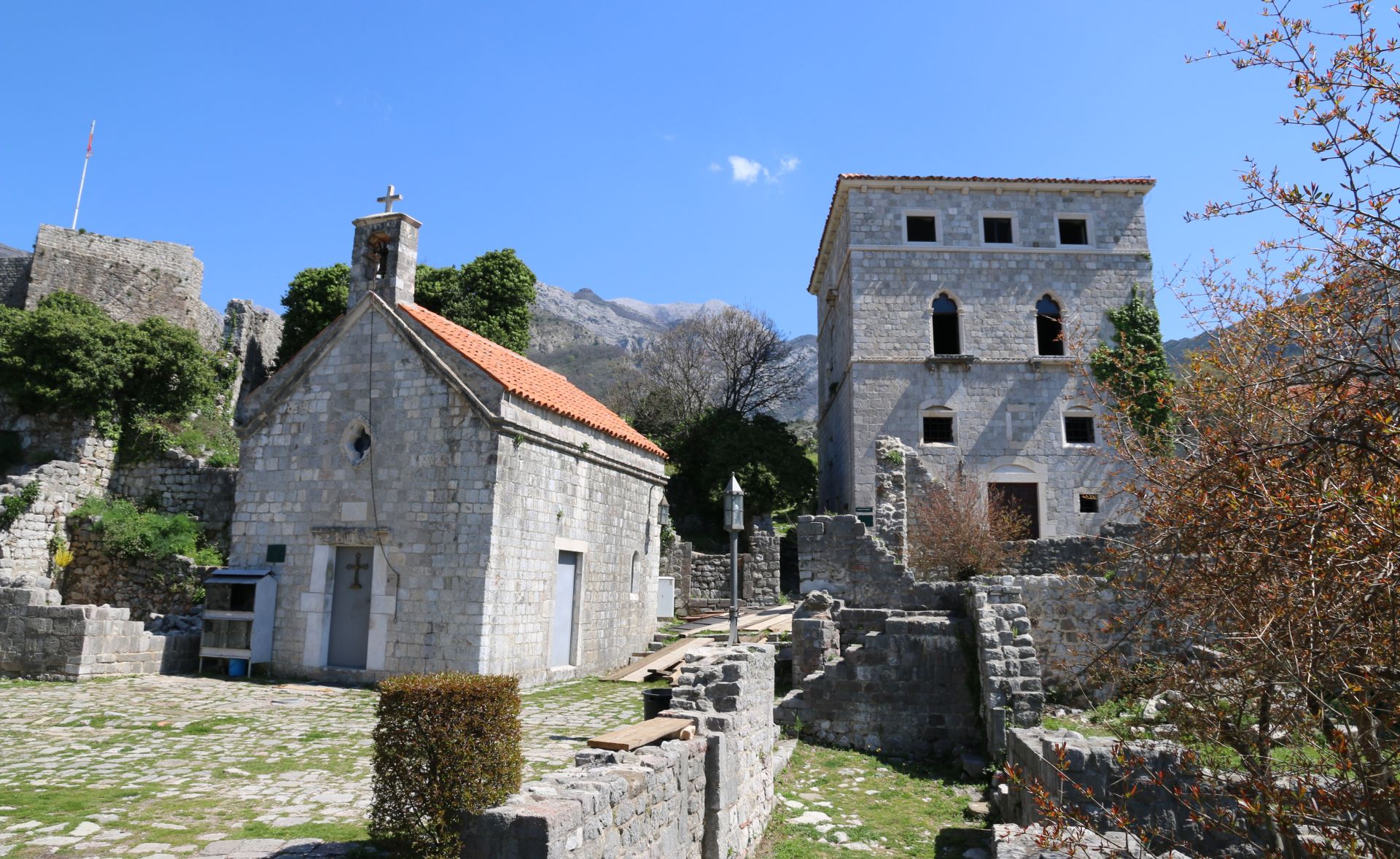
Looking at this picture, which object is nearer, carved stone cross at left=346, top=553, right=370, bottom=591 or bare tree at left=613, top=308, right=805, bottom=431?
carved stone cross at left=346, top=553, right=370, bottom=591

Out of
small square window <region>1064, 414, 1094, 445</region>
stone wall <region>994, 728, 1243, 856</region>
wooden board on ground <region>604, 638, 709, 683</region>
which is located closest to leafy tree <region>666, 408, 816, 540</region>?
small square window <region>1064, 414, 1094, 445</region>

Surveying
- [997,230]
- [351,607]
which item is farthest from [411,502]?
[997,230]

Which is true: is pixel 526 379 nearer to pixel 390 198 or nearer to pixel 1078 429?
pixel 390 198

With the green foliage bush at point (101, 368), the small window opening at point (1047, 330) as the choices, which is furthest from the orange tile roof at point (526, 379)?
the small window opening at point (1047, 330)

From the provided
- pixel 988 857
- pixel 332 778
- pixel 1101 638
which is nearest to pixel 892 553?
pixel 1101 638

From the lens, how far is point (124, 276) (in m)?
29.4

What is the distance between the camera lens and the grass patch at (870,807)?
806 cm

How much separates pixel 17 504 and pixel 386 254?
33.9ft

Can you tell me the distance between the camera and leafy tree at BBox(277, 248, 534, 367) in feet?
96.6

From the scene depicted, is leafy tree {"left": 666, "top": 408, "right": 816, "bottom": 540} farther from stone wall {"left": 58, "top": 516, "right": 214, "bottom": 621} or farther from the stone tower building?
stone wall {"left": 58, "top": 516, "right": 214, "bottom": 621}

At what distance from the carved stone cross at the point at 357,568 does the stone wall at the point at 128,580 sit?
5180 millimetres

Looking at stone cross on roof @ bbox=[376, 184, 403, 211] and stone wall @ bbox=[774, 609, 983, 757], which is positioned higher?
stone cross on roof @ bbox=[376, 184, 403, 211]

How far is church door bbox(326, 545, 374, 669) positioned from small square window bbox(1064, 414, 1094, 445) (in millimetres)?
20506

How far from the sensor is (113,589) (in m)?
18.6
